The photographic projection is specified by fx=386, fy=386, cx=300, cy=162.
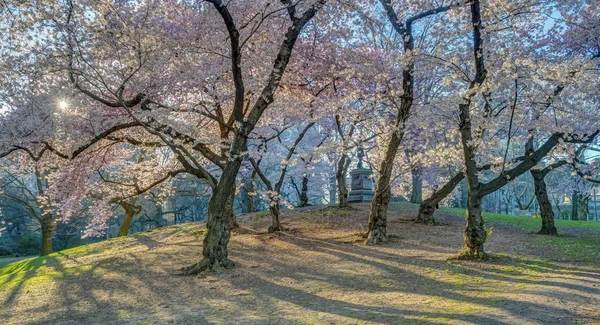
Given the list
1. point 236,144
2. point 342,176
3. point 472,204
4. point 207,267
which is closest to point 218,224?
point 207,267

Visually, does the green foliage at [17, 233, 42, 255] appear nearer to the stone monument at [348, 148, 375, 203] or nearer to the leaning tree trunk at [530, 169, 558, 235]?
the stone monument at [348, 148, 375, 203]

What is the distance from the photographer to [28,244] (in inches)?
1173

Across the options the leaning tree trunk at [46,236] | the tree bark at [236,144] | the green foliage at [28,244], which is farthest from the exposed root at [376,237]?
the green foliage at [28,244]

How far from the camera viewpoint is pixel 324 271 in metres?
8.44

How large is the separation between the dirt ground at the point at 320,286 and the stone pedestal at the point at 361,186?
23.9 feet

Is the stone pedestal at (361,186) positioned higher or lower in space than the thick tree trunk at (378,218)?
higher

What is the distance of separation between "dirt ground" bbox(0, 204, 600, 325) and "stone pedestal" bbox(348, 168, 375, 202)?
7.27 meters

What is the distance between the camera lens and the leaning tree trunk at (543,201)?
13516 millimetres

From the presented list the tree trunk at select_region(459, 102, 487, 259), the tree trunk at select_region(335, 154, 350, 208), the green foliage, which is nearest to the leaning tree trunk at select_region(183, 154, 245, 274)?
the tree trunk at select_region(459, 102, 487, 259)

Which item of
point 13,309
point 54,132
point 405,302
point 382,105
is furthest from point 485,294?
point 54,132

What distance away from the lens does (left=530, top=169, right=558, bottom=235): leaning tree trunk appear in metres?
13.5

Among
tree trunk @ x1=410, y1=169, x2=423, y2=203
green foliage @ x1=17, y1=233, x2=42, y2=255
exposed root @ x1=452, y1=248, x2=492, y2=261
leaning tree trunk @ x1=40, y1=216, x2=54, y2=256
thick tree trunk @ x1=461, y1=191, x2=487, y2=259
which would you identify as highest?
tree trunk @ x1=410, y1=169, x2=423, y2=203

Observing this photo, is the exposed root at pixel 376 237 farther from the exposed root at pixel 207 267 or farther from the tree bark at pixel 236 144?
the exposed root at pixel 207 267

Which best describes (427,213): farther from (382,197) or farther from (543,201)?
(382,197)
